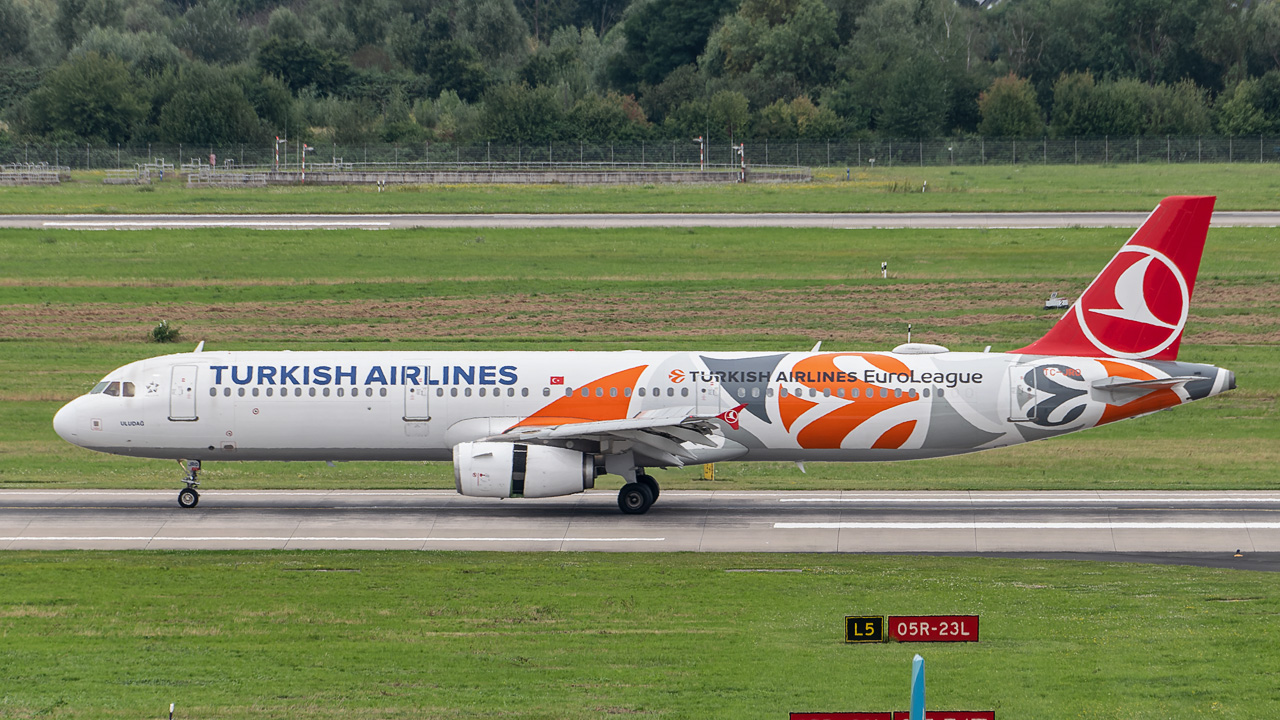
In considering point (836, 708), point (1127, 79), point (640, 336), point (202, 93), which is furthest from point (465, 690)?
point (1127, 79)

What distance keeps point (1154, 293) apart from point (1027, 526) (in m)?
7.63

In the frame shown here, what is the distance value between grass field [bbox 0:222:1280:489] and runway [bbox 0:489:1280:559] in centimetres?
242

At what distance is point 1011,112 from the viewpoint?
140 meters

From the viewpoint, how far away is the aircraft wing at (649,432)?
116ft

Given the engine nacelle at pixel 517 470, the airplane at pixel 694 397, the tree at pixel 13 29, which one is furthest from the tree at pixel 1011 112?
the tree at pixel 13 29

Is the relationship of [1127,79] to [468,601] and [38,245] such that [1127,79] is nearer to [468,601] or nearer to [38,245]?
[38,245]

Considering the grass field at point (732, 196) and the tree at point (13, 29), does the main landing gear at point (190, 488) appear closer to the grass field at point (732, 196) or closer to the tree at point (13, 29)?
A: the grass field at point (732, 196)

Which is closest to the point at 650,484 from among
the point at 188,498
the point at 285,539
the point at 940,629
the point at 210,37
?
the point at 285,539

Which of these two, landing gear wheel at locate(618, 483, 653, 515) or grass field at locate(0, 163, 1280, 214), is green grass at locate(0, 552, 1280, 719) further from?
grass field at locate(0, 163, 1280, 214)

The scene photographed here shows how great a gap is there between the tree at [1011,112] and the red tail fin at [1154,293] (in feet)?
344

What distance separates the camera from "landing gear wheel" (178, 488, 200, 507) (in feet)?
124

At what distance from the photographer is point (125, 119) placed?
448 feet

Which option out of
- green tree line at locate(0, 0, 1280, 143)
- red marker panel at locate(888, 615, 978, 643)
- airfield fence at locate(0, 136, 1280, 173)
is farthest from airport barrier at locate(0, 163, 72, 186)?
red marker panel at locate(888, 615, 978, 643)

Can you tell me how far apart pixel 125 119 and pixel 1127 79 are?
333ft
